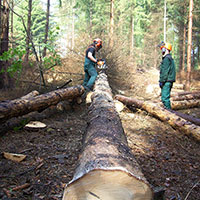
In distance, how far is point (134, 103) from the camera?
5.75m

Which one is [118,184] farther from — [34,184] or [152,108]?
[152,108]

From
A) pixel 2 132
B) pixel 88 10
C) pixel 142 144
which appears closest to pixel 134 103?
pixel 142 144

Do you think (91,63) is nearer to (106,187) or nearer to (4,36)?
(4,36)

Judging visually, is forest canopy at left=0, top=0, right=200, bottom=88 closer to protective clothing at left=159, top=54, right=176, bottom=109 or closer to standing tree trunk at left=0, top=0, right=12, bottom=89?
standing tree trunk at left=0, top=0, right=12, bottom=89

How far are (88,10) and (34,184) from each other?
3179cm

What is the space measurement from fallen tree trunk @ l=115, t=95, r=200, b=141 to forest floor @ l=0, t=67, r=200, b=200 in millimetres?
152

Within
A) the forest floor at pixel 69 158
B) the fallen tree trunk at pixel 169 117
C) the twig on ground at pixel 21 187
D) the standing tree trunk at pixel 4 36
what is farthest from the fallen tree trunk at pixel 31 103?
the standing tree trunk at pixel 4 36

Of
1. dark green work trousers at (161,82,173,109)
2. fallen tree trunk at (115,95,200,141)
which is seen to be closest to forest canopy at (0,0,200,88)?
dark green work trousers at (161,82,173,109)

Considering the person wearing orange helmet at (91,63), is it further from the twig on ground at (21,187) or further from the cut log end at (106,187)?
the cut log end at (106,187)

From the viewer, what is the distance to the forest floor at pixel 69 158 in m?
2.10

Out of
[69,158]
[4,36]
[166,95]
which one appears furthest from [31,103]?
[4,36]

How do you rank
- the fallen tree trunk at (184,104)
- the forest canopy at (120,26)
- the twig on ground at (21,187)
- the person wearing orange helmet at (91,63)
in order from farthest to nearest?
the forest canopy at (120,26), the fallen tree trunk at (184,104), the person wearing orange helmet at (91,63), the twig on ground at (21,187)

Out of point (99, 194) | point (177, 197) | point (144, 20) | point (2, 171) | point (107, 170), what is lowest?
point (177, 197)

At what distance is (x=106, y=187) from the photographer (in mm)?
1227
